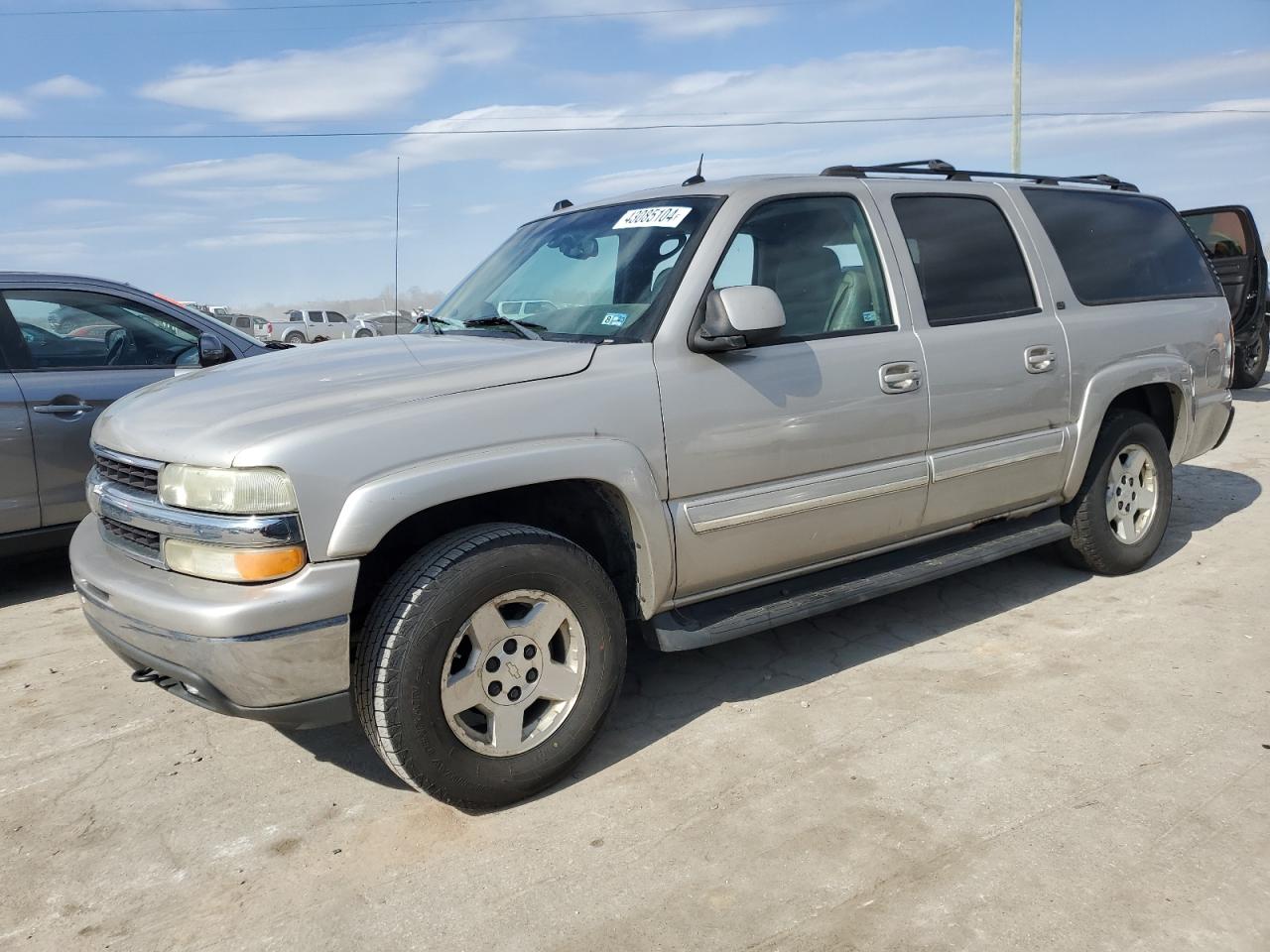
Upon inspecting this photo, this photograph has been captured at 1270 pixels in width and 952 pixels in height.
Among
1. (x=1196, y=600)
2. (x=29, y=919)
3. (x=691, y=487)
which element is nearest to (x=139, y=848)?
(x=29, y=919)

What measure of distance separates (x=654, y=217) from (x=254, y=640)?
206 cm

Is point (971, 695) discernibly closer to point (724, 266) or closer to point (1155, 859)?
point (1155, 859)

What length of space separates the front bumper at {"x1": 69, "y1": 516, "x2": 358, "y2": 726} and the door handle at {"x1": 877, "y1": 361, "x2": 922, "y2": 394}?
2063mm

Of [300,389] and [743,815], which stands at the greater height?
[300,389]

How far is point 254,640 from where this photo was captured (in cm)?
260

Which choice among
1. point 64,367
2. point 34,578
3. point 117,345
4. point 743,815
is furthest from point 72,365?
point 743,815

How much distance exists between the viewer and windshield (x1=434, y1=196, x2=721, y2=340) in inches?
136

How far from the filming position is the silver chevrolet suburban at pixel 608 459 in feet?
8.84

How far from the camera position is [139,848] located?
2.88 m

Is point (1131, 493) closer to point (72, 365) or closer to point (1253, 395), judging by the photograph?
point (72, 365)

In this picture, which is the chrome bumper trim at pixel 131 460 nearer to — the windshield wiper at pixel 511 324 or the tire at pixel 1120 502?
the windshield wiper at pixel 511 324

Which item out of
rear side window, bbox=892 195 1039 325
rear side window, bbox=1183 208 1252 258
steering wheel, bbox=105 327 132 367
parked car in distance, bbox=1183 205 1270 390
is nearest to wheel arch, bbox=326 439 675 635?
rear side window, bbox=892 195 1039 325

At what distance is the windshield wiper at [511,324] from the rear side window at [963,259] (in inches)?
61.0

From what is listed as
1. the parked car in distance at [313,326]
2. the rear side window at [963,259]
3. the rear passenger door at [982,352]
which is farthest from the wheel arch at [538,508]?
the parked car in distance at [313,326]
